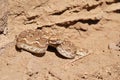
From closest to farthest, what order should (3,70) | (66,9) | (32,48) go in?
(3,70)
(32,48)
(66,9)

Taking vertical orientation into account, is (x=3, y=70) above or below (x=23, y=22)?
below

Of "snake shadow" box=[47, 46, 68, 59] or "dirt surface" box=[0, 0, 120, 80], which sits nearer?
"dirt surface" box=[0, 0, 120, 80]

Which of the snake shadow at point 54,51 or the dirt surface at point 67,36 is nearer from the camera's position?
the dirt surface at point 67,36

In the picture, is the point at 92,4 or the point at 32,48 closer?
the point at 32,48

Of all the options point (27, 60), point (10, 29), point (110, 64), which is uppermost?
point (10, 29)

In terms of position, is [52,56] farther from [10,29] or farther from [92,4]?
[92,4]

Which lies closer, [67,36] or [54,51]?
[54,51]

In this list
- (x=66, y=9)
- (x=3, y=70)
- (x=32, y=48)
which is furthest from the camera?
(x=66, y=9)

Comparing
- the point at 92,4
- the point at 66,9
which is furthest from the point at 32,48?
the point at 92,4
